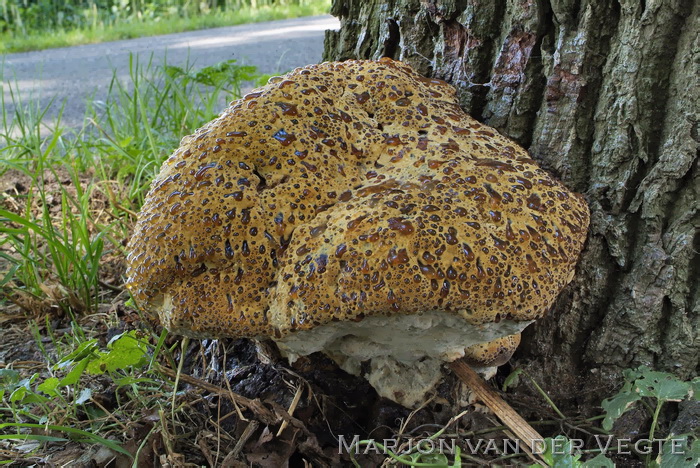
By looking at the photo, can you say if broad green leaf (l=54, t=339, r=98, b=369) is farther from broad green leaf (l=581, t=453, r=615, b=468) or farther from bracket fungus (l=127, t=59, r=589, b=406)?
broad green leaf (l=581, t=453, r=615, b=468)

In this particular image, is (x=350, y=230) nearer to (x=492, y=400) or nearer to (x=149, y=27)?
(x=492, y=400)

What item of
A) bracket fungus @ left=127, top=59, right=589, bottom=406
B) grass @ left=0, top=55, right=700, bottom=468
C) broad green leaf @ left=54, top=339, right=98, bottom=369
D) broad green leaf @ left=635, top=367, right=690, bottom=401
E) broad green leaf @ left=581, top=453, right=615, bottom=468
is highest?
bracket fungus @ left=127, top=59, right=589, bottom=406

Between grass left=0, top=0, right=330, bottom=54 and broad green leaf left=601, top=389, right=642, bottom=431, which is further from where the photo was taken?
grass left=0, top=0, right=330, bottom=54

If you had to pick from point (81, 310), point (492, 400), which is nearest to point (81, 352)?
point (81, 310)

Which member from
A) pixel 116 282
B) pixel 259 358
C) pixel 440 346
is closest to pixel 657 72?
pixel 440 346

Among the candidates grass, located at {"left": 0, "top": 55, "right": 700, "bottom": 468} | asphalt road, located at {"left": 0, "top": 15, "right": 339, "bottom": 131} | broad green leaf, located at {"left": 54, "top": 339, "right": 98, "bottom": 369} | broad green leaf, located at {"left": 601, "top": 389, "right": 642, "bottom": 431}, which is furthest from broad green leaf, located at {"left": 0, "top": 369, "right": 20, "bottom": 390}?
asphalt road, located at {"left": 0, "top": 15, "right": 339, "bottom": 131}

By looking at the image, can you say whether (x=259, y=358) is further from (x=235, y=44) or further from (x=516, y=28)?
(x=235, y=44)

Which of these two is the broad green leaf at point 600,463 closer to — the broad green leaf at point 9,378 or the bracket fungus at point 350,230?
the bracket fungus at point 350,230
